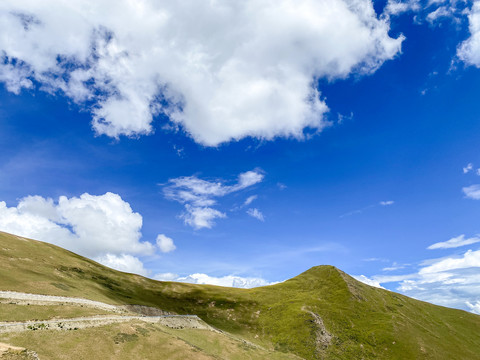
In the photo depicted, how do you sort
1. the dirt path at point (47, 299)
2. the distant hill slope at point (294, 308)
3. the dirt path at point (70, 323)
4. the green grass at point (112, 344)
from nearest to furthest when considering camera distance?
1. the green grass at point (112, 344)
2. the dirt path at point (70, 323)
3. the dirt path at point (47, 299)
4. the distant hill slope at point (294, 308)

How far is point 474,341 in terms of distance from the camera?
125 m

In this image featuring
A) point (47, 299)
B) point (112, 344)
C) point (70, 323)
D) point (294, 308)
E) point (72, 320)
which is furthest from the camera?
point (294, 308)

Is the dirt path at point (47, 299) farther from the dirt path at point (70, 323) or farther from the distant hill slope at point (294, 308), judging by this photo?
the dirt path at point (70, 323)

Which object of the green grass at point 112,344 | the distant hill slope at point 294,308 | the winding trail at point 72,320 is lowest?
the green grass at point 112,344

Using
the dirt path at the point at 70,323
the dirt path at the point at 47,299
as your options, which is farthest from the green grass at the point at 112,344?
the dirt path at the point at 47,299

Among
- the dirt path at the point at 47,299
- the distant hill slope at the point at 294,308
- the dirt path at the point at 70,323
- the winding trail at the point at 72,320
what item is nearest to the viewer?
the dirt path at the point at 70,323

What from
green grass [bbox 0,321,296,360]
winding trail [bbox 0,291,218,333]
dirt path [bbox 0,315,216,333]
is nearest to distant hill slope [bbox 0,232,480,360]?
winding trail [bbox 0,291,218,333]

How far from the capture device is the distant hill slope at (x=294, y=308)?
9131cm

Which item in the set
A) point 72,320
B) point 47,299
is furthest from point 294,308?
point 47,299

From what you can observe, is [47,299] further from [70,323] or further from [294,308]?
[294,308]

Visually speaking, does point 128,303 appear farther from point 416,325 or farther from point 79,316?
point 416,325

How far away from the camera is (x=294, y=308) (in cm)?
12800

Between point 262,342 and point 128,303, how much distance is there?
53458mm

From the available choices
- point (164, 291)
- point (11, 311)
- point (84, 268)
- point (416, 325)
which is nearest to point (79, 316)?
point (11, 311)
